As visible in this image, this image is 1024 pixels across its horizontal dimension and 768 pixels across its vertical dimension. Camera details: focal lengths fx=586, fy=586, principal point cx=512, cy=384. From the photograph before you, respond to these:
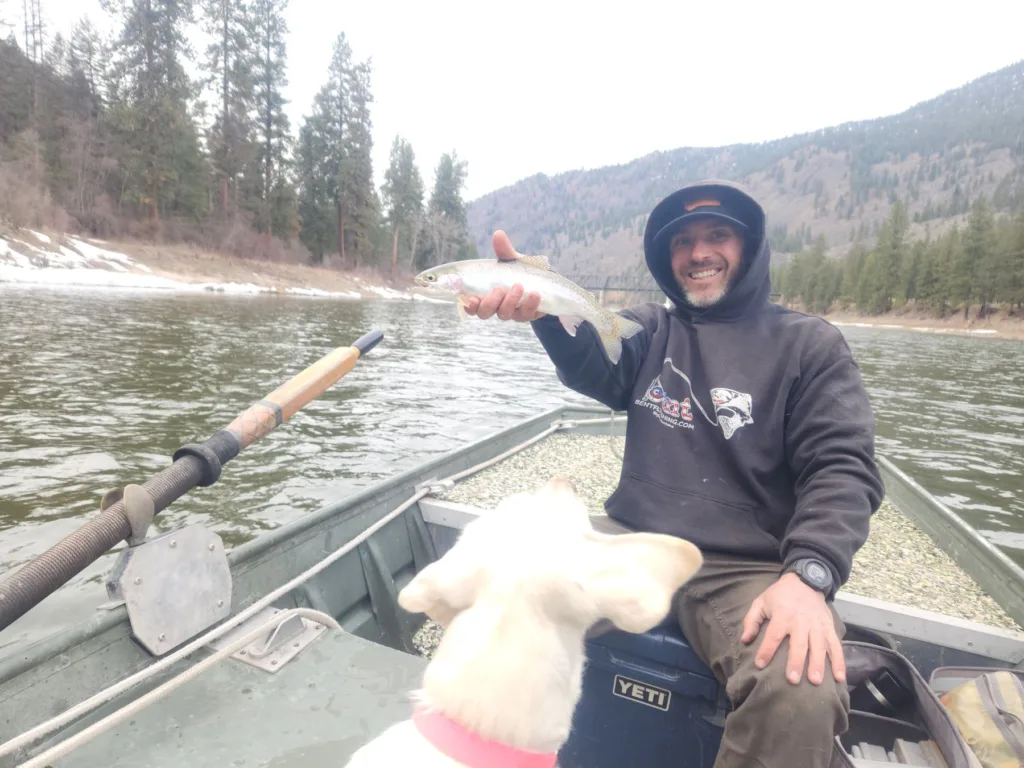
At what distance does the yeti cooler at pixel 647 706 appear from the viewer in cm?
252

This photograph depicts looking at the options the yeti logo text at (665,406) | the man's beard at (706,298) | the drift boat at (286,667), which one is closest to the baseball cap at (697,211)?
the man's beard at (706,298)

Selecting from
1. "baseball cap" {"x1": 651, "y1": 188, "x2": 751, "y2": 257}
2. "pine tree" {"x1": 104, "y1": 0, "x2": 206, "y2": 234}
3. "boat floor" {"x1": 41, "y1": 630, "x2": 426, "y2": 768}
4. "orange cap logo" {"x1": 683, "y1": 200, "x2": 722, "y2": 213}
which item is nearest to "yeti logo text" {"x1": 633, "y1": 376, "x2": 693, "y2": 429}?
"baseball cap" {"x1": 651, "y1": 188, "x2": 751, "y2": 257}

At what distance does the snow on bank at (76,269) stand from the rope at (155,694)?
118 ft

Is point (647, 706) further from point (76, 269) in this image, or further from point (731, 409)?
point (76, 269)

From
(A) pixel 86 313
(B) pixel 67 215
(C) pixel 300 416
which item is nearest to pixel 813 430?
(C) pixel 300 416

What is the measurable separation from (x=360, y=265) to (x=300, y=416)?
5752 cm

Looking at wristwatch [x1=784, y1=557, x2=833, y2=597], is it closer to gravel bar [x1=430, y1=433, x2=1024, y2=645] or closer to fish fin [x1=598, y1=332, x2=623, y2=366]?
fish fin [x1=598, y1=332, x2=623, y2=366]

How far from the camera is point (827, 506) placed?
2.20 m

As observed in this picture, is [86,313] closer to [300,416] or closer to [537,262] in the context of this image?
[300,416]

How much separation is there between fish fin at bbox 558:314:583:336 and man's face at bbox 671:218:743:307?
0.65 m

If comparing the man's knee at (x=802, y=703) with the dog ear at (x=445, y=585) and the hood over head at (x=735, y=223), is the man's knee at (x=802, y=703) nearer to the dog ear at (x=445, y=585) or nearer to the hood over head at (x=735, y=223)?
the dog ear at (x=445, y=585)

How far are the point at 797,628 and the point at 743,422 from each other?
100 centimetres

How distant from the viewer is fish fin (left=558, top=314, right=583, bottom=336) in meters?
3.04

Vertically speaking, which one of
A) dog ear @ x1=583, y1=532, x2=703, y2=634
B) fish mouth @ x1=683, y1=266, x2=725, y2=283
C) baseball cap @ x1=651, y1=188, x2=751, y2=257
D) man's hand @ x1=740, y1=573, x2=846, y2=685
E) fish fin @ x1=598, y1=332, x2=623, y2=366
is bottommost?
man's hand @ x1=740, y1=573, x2=846, y2=685
